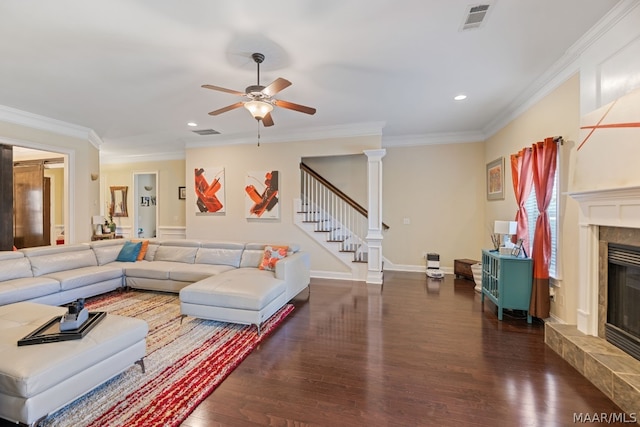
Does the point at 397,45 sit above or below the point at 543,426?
above

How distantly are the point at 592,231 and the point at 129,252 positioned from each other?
631 centimetres

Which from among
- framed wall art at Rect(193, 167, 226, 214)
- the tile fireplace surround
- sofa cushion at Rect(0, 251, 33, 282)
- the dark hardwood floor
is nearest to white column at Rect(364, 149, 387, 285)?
the dark hardwood floor

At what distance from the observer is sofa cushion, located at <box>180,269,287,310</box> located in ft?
9.62

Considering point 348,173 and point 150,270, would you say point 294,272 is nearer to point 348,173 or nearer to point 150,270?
point 150,270

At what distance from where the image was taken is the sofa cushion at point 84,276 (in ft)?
11.9

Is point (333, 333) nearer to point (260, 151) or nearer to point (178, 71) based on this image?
point (178, 71)

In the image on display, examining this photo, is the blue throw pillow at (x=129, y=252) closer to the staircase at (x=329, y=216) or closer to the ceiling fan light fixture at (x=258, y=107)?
the staircase at (x=329, y=216)

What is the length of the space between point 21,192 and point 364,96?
24.0ft

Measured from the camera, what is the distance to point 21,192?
18.6ft

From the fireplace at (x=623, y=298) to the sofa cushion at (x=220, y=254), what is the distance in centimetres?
435

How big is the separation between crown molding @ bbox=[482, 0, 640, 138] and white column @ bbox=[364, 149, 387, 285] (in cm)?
215

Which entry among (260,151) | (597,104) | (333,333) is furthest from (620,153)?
(260,151)

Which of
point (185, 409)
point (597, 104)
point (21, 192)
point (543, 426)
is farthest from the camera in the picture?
point (21, 192)

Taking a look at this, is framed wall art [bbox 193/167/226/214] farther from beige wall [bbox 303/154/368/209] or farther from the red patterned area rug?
the red patterned area rug
